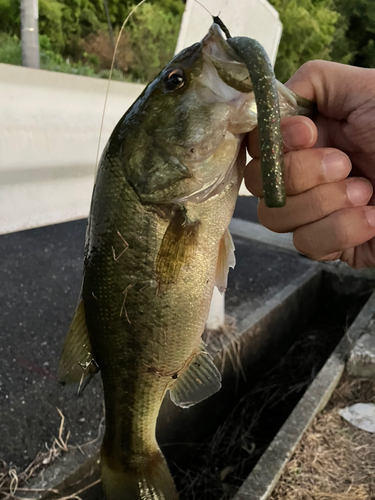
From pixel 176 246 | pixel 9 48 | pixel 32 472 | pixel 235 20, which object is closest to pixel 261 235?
pixel 235 20

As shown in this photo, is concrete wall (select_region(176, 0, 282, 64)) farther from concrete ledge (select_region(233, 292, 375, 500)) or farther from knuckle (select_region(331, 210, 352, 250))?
concrete ledge (select_region(233, 292, 375, 500))

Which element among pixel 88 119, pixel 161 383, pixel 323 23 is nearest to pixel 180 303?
pixel 161 383

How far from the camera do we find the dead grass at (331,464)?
1950mm

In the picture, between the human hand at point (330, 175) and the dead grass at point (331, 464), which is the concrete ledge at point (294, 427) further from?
the human hand at point (330, 175)

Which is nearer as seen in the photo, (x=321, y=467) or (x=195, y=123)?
(x=195, y=123)

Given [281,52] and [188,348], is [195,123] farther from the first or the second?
[281,52]

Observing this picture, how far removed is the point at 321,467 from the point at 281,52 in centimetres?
501

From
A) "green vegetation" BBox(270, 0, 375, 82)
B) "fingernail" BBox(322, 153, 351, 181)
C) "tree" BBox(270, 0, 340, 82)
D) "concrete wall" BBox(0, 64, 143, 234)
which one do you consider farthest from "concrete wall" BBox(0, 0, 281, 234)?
"green vegetation" BBox(270, 0, 375, 82)

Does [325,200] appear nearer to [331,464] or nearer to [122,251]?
[122,251]

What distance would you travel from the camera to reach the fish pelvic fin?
1.23 meters

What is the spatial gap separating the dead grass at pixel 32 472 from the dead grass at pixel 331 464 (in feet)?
3.41

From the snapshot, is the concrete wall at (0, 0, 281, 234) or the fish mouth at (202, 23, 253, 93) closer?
the fish mouth at (202, 23, 253, 93)

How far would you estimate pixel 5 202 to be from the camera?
1.19 m

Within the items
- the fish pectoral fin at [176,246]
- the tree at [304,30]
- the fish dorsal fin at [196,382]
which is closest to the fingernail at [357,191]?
the fish pectoral fin at [176,246]
